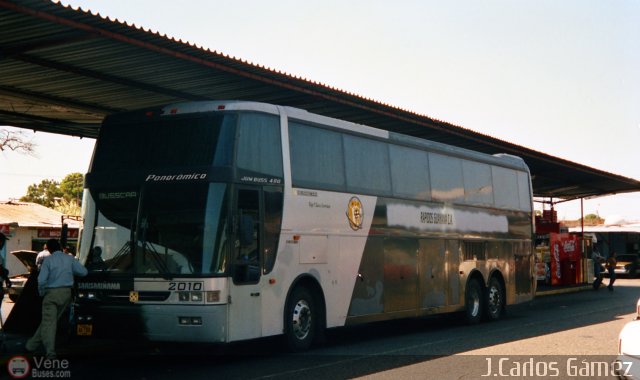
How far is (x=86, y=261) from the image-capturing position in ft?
40.5

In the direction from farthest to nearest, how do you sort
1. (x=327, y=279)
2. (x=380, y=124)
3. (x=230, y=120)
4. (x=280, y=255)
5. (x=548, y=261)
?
(x=548, y=261) < (x=380, y=124) < (x=327, y=279) < (x=280, y=255) < (x=230, y=120)

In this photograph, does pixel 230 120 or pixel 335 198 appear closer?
pixel 230 120

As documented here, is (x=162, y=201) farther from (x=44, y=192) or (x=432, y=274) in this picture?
(x=44, y=192)

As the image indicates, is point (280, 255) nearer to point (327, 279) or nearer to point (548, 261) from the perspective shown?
point (327, 279)

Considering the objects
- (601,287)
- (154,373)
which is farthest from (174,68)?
(601,287)

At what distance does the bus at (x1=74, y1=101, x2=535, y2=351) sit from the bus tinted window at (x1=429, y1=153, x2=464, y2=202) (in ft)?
3.43

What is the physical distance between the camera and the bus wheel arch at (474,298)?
19.4 metres

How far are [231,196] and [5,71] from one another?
5447 mm

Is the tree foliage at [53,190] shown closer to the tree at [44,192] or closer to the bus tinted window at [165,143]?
the tree at [44,192]

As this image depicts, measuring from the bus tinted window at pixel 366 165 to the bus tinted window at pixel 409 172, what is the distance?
313 mm

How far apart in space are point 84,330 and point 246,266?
8.62 ft

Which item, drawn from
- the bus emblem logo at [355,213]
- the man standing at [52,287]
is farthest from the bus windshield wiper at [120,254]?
the bus emblem logo at [355,213]

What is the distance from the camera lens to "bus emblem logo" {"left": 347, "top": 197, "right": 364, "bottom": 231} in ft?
49.1

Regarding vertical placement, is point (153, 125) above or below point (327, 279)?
above
